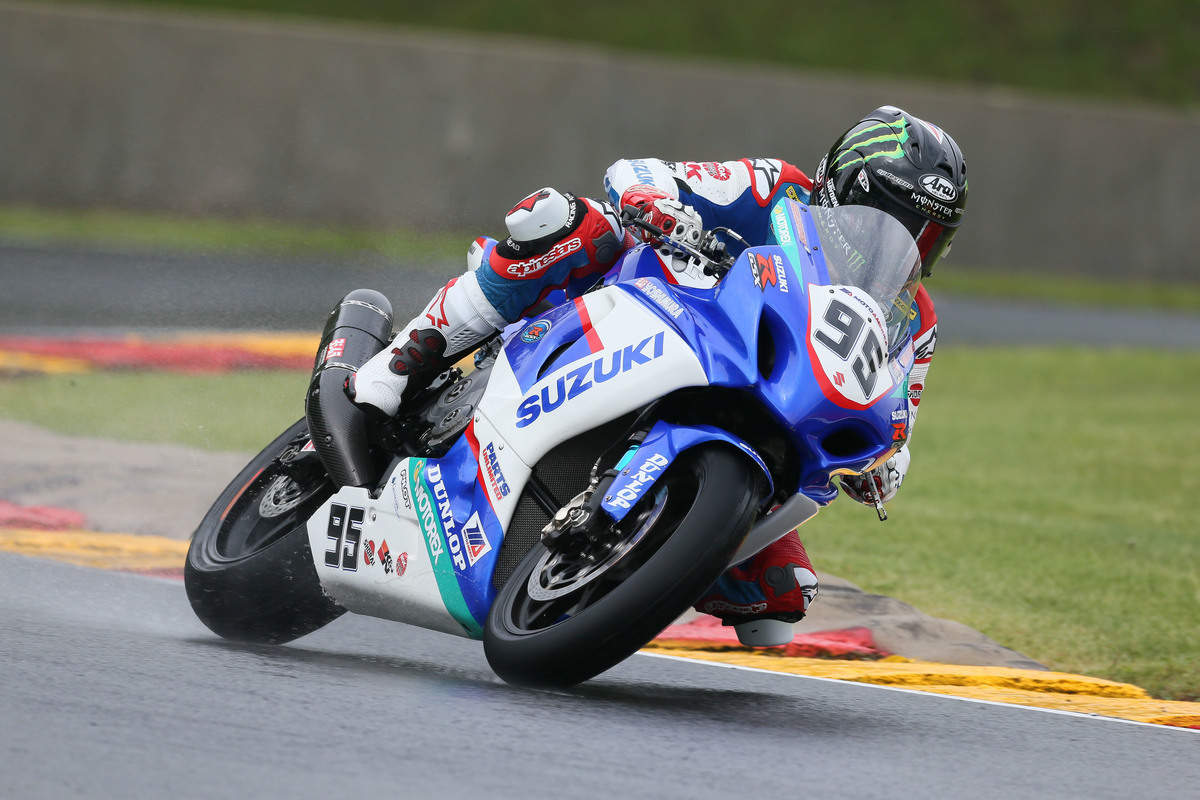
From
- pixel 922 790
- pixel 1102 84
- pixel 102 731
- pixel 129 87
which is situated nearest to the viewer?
pixel 102 731

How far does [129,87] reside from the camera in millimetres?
13602

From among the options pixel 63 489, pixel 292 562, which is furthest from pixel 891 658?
pixel 63 489

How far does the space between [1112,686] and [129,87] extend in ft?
38.4

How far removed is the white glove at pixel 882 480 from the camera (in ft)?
12.9

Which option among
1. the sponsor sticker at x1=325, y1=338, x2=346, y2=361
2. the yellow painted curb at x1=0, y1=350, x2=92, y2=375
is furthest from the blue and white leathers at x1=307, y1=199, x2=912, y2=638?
the yellow painted curb at x1=0, y1=350, x2=92, y2=375

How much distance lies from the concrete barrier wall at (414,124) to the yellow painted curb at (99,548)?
7.99 meters

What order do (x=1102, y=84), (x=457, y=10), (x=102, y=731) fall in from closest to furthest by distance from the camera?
(x=102, y=731)
(x=457, y=10)
(x=1102, y=84)

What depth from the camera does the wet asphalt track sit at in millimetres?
2680

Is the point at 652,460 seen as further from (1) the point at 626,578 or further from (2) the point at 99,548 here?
(2) the point at 99,548

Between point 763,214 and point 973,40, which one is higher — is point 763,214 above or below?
below

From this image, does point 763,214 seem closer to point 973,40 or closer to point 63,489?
point 63,489

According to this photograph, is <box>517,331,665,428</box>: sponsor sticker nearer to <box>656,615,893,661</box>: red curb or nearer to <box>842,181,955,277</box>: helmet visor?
<box>842,181,955,277</box>: helmet visor

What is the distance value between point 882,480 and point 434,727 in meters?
1.56

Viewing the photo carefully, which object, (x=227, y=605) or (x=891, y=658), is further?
(x=891, y=658)
